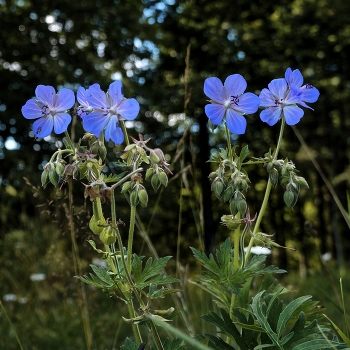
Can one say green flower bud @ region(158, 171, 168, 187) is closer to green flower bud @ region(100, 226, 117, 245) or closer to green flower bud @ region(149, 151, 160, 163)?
green flower bud @ region(149, 151, 160, 163)

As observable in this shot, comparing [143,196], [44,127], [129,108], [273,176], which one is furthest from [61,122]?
[273,176]

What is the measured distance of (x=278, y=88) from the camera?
1157mm

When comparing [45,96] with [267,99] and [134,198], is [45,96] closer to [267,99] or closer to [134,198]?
[134,198]

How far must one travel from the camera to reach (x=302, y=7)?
10.7 m

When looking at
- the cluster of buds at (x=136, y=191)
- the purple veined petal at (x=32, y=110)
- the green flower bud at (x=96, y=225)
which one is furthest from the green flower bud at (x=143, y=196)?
the purple veined petal at (x=32, y=110)

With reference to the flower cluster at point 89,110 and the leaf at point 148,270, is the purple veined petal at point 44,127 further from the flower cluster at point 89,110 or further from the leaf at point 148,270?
the leaf at point 148,270

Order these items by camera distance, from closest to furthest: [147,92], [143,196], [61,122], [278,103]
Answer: [143,196]
[61,122]
[278,103]
[147,92]

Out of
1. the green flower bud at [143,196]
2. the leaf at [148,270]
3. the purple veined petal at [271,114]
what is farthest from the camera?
the purple veined petal at [271,114]

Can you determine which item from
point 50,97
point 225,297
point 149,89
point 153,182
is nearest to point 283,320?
point 225,297

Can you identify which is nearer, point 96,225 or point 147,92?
point 96,225

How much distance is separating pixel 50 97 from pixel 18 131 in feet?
22.7

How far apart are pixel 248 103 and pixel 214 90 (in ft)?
0.26

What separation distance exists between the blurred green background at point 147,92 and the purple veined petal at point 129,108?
204 centimetres

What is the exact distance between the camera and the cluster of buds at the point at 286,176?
1.05 m
